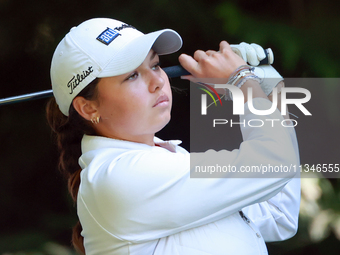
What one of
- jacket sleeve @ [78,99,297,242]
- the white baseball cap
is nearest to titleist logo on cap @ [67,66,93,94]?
the white baseball cap

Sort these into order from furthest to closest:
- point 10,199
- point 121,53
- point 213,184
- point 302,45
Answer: point 10,199 < point 302,45 < point 121,53 < point 213,184

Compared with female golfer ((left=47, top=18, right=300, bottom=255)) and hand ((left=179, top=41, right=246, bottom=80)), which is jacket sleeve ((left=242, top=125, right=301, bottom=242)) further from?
hand ((left=179, top=41, right=246, bottom=80))

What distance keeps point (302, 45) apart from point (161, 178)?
1.04 m

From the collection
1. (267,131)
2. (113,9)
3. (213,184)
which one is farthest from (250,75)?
(113,9)

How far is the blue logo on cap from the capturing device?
0.96m

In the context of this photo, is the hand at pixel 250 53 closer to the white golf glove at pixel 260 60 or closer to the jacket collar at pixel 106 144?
the white golf glove at pixel 260 60

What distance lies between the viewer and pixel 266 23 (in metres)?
1.63

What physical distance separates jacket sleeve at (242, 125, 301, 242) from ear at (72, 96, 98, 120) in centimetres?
47

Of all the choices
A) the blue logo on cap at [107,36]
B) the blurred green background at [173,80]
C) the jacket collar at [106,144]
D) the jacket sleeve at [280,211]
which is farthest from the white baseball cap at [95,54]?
the blurred green background at [173,80]

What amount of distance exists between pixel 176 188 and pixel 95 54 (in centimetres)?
36

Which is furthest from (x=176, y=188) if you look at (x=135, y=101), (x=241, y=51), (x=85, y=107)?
(x=241, y=51)

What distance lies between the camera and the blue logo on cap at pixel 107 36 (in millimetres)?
955

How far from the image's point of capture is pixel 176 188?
84 centimetres

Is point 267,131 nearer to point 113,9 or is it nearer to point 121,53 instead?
point 121,53
